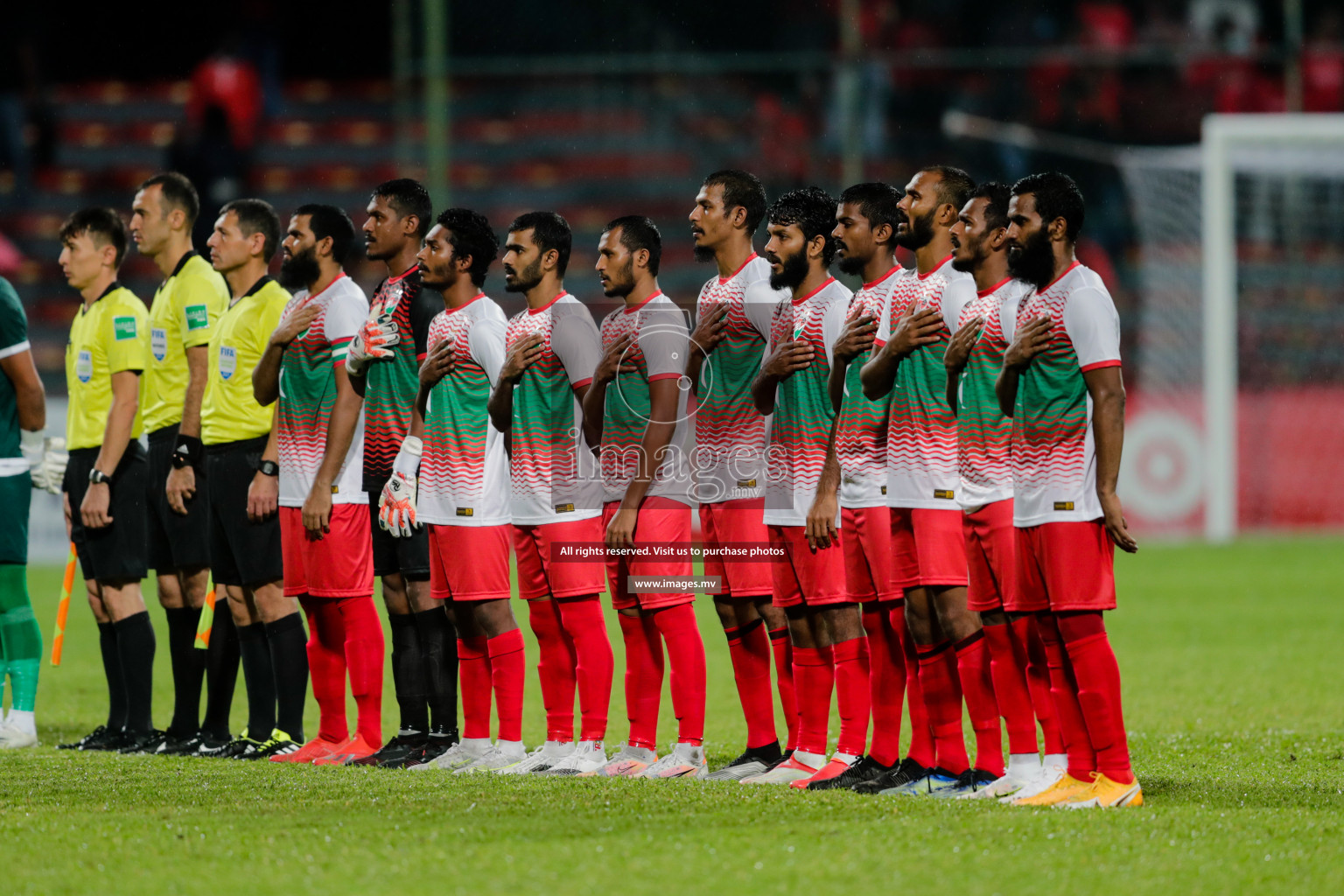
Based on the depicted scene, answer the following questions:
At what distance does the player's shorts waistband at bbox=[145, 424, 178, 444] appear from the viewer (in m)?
7.69

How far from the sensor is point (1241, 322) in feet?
63.8

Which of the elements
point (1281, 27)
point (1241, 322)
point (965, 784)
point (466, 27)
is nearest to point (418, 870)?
point (965, 784)

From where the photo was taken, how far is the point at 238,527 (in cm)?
714

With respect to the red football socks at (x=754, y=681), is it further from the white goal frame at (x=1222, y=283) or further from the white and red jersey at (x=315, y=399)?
the white goal frame at (x=1222, y=283)

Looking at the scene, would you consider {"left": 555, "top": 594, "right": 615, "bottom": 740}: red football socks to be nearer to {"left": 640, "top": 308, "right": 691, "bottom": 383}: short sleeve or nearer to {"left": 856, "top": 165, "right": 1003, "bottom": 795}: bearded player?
{"left": 640, "top": 308, "right": 691, "bottom": 383}: short sleeve

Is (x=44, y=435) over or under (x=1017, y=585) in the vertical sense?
over

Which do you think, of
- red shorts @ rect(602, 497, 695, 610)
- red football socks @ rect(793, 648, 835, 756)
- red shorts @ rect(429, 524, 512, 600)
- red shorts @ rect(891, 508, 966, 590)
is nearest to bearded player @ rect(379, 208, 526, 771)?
red shorts @ rect(429, 524, 512, 600)

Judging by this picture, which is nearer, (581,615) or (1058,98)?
(581,615)

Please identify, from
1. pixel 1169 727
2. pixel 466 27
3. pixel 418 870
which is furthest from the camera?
pixel 466 27

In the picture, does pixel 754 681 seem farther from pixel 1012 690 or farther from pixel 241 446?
pixel 241 446

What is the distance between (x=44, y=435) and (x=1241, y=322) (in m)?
14.8

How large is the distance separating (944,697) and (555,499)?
1.69m

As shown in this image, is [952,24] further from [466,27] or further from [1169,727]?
[1169,727]

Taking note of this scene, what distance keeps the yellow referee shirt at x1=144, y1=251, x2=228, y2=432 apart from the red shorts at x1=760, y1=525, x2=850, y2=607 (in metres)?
3.05
